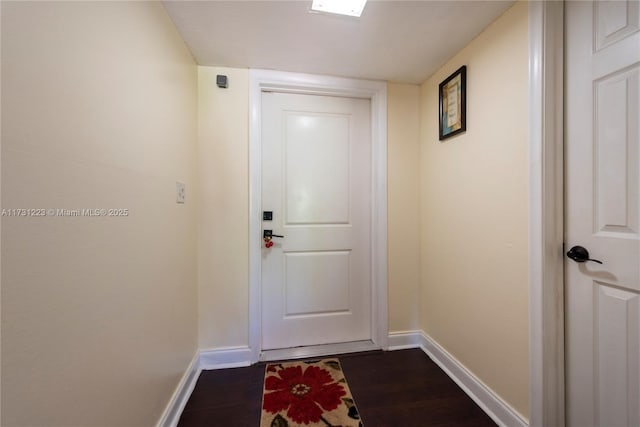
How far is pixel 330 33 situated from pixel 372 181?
104 centimetres

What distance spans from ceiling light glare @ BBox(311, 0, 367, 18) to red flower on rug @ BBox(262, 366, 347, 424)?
7.04 feet

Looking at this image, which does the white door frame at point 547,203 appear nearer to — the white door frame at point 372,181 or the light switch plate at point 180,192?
the white door frame at point 372,181

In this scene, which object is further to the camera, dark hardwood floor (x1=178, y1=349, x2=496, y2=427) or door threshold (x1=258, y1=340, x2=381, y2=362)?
door threshold (x1=258, y1=340, x2=381, y2=362)

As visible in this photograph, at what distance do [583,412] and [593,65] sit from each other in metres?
1.47

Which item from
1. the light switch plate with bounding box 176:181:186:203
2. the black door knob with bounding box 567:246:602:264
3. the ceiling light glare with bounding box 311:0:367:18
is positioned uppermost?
the ceiling light glare with bounding box 311:0:367:18

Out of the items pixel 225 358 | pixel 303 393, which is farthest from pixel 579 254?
pixel 225 358

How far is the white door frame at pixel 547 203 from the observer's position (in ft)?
3.44

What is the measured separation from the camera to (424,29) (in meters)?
1.34

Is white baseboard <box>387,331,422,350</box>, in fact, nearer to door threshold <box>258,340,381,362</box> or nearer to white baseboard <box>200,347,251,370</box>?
door threshold <box>258,340,381,362</box>

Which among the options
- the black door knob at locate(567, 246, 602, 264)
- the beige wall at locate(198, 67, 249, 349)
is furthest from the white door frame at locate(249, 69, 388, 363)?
the black door knob at locate(567, 246, 602, 264)

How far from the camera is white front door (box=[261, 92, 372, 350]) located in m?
1.85

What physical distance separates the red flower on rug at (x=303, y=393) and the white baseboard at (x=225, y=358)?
0.86 ft

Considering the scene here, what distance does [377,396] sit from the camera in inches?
55.9

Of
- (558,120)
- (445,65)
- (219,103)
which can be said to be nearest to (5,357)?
(219,103)
